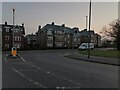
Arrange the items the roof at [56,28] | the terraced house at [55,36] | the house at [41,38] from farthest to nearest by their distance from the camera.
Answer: the roof at [56,28] → the terraced house at [55,36] → the house at [41,38]

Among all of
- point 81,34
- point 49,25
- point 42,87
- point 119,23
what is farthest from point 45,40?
point 42,87

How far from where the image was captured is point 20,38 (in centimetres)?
8588

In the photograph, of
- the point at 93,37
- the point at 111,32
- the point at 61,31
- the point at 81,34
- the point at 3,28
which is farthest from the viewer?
the point at 93,37

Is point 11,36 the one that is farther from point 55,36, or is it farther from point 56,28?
point 56,28

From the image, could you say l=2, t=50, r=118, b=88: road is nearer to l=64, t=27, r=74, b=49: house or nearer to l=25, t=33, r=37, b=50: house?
l=25, t=33, r=37, b=50: house

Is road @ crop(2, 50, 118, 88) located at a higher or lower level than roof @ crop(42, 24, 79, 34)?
lower

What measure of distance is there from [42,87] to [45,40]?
8713 cm

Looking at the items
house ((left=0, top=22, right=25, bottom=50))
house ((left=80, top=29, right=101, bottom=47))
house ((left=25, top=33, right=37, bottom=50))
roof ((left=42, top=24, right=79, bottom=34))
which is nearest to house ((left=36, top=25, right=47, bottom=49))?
roof ((left=42, top=24, right=79, bottom=34))

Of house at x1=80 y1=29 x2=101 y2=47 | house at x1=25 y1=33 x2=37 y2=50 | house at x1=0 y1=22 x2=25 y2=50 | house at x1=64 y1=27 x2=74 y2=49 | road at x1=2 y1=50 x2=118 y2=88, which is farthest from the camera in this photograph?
house at x1=80 y1=29 x2=101 y2=47

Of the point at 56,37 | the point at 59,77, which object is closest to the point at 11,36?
the point at 56,37

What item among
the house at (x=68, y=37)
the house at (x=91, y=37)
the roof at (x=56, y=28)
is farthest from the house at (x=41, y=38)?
the house at (x=91, y=37)

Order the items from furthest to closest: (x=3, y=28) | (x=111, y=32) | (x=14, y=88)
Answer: (x=3, y=28), (x=111, y=32), (x=14, y=88)

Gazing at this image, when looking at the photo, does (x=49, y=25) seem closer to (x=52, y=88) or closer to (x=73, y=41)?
(x=73, y=41)

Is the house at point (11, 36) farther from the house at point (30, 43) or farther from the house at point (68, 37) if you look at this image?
the house at point (68, 37)
